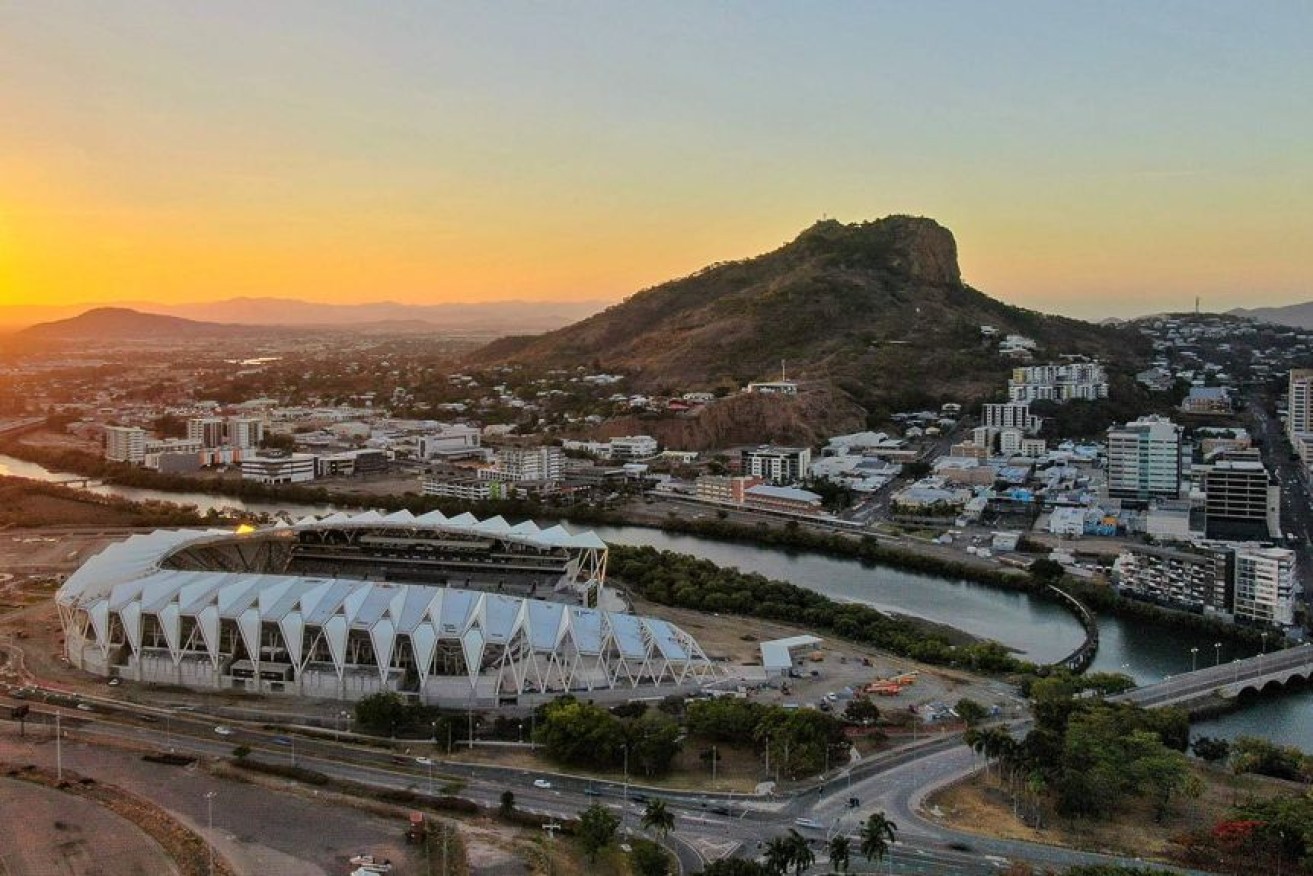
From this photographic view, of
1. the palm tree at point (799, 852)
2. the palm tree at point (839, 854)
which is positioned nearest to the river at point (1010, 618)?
the palm tree at point (839, 854)

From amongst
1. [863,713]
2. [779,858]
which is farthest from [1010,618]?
[779,858]

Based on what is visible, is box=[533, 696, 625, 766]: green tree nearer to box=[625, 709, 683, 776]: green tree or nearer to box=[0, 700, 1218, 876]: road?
box=[625, 709, 683, 776]: green tree

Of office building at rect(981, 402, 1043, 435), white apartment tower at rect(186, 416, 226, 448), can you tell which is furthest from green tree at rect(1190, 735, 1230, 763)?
white apartment tower at rect(186, 416, 226, 448)

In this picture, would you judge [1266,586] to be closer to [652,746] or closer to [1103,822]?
[1103,822]

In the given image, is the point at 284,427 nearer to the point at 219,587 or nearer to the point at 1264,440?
the point at 219,587

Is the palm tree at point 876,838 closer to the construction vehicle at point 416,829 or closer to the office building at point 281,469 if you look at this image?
the construction vehicle at point 416,829

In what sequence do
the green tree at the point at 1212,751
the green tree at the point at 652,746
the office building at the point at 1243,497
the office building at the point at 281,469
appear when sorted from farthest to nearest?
the office building at the point at 281,469 → the office building at the point at 1243,497 → the green tree at the point at 1212,751 → the green tree at the point at 652,746
